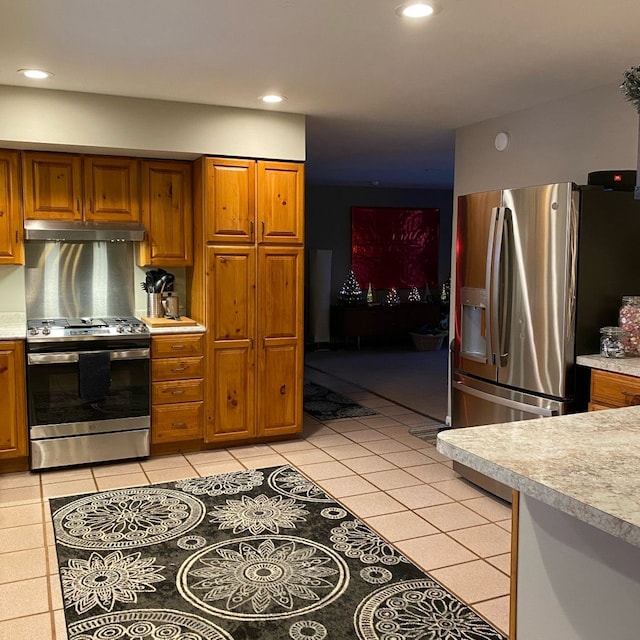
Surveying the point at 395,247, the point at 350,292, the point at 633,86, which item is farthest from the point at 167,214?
the point at 395,247

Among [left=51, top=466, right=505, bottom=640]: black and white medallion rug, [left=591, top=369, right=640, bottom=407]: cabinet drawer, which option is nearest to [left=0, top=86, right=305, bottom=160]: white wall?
[left=51, top=466, right=505, bottom=640]: black and white medallion rug

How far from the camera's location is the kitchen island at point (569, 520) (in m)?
1.35

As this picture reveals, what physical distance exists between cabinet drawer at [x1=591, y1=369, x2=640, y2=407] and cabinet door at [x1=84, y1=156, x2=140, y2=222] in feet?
10.3

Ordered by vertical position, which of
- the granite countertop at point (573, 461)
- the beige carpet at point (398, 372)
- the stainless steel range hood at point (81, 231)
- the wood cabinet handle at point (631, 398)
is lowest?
the beige carpet at point (398, 372)

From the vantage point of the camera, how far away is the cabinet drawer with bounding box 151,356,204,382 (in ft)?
14.8

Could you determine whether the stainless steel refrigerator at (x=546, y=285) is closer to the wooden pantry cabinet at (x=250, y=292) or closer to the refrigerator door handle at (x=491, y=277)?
the refrigerator door handle at (x=491, y=277)

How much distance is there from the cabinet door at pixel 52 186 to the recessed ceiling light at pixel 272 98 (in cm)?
132

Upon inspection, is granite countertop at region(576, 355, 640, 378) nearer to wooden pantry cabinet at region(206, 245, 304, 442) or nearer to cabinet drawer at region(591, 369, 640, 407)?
cabinet drawer at region(591, 369, 640, 407)

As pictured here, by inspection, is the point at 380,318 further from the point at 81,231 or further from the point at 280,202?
the point at 81,231

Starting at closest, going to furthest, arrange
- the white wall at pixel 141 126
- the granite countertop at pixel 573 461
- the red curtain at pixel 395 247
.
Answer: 1. the granite countertop at pixel 573 461
2. the white wall at pixel 141 126
3. the red curtain at pixel 395 247

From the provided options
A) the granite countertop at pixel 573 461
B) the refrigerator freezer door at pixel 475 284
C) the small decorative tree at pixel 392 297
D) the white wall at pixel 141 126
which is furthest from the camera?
the small decorative tree at pixel 392 297

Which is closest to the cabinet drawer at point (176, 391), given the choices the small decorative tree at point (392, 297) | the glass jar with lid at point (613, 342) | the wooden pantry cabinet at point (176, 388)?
the wooden pantry cabinet at point (176, 388)

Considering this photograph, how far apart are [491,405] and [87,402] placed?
2.52 m

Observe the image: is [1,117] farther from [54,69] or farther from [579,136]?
[579,136]
